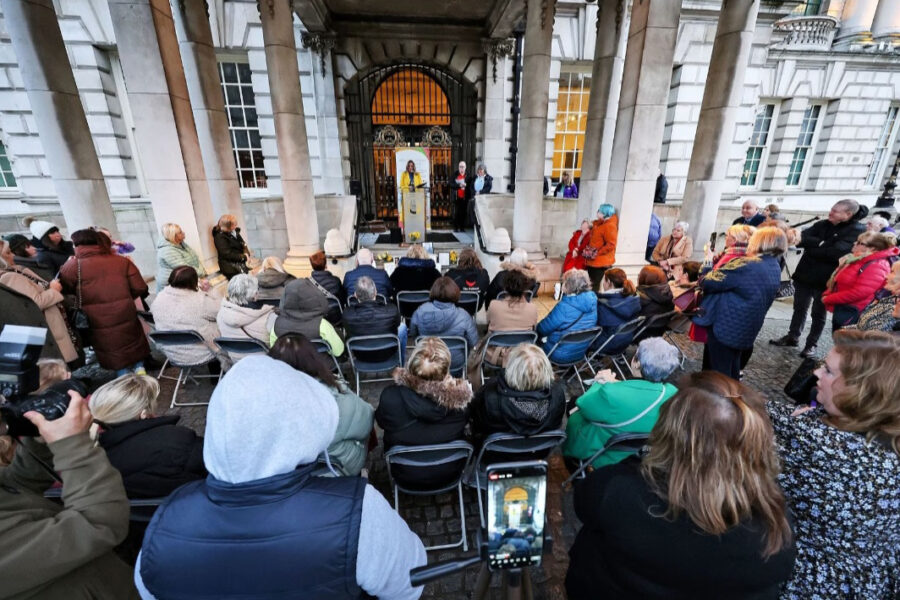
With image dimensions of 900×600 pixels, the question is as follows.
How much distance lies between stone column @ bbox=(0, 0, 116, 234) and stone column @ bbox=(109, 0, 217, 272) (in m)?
0.66

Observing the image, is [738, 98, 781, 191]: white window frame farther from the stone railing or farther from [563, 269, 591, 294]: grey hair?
[563, 269, 591, 294]: grey hair

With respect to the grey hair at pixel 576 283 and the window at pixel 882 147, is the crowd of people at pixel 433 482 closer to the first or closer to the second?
the grey hair at pixel 576 283

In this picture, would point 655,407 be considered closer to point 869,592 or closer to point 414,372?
point 869,592

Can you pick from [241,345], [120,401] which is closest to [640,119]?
[241,345]

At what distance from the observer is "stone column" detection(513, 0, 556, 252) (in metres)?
6.87

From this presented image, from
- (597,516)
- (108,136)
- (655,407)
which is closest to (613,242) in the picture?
(655,407)

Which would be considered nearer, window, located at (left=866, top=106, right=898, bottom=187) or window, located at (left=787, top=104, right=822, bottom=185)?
window, located at (left=787, top=104, right=822, bottom=185)

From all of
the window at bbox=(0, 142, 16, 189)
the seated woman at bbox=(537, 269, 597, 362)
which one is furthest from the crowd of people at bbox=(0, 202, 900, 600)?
the window at bbox=(0, 142, 16, 189)

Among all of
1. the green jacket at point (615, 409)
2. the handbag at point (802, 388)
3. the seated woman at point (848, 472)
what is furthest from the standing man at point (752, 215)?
the seated woman at point (848, 472)

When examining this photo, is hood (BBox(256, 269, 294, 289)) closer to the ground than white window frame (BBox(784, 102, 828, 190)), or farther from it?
closer to the ground

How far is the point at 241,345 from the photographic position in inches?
138

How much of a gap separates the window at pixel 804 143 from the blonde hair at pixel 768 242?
14.6 metres

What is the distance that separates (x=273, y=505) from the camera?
1.04 meters

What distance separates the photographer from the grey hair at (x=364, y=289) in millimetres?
3816
